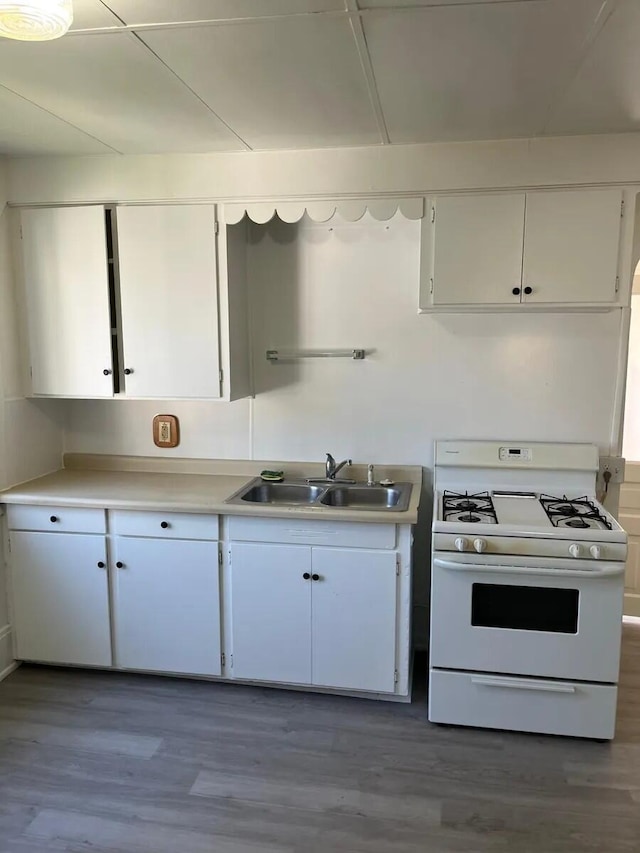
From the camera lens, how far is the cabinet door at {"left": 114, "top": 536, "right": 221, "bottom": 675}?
268 cm

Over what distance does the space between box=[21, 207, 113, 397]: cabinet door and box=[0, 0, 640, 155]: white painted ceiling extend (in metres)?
0.35

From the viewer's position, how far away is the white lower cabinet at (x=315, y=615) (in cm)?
254

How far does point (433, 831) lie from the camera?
197 cm

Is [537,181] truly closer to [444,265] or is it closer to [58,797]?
[444,265]

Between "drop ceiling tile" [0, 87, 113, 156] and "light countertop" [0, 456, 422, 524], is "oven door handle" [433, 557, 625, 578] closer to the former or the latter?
"light countertop" [0, 456, 422, 524]

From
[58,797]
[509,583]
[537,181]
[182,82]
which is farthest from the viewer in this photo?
[537,181]

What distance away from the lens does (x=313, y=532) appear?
8.38 ft

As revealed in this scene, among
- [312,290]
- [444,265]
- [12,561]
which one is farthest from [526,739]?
[12,561]

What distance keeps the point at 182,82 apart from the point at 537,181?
141 cm

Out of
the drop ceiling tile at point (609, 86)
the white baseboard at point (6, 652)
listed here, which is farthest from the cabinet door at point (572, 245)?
the white baseboard at point (6, 652)

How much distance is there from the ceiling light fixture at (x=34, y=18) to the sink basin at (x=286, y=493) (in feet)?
6.42

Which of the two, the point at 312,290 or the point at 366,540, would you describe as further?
the point at 312,290

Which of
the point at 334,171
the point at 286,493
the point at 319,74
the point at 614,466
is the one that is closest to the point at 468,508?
the point at 614,466

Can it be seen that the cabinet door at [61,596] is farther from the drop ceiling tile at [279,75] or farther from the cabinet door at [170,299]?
the drop ceiling tile at [279,75]
